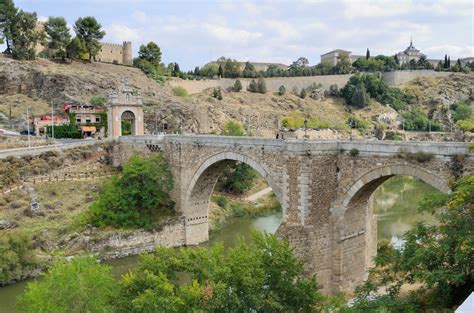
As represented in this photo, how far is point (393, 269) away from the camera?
12797 mm

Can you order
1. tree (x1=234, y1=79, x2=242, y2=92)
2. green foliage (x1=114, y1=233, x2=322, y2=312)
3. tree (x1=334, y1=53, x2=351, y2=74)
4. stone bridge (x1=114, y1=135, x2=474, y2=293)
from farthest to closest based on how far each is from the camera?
tree (x1=334, y1=53, x2=351, y2=74)
tree (x1=234, y1=79, x2=242, y2=92)
stone bridge (x1=114, y1=135, x2=474, y2=293)
green foliage (x1=114, y1=233, x2=322, y2=312)

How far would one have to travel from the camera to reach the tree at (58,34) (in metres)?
56.1

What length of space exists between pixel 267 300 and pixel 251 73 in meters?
75.7

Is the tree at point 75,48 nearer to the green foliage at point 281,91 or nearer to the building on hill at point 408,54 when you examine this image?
the green foliage at point 281,91

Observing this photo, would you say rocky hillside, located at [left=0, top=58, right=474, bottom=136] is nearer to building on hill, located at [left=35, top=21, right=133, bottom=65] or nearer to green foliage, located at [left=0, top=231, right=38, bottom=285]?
building on hill, located at [left=35, top=21, right=133, bottom=65]

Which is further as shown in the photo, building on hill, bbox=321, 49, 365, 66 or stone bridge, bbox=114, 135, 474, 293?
building on hill, bbox=321, 49, 365, 66

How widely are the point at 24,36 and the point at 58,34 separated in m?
4.35

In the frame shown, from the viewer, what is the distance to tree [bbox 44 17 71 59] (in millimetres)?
56062

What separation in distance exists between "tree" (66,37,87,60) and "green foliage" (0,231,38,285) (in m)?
39.3

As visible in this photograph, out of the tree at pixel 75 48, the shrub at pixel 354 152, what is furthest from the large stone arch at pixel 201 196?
the tree at pixel 75 48

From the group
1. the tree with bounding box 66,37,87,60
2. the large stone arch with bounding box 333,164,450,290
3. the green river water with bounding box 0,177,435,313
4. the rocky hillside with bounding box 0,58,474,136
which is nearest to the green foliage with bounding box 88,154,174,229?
the green river water with bounding box 0,177,435,313

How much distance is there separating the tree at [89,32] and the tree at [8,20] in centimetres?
751

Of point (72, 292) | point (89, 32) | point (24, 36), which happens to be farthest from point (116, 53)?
point (72, 292)

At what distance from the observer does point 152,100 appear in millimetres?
51281
